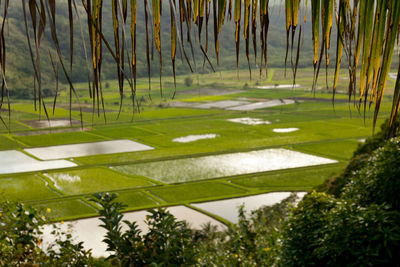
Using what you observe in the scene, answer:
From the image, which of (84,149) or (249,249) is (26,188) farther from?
(249,249)

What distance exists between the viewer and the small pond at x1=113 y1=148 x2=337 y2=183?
31047 millimetres

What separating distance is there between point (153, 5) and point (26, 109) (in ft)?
231

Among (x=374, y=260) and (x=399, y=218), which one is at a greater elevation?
(x=399, y=218)

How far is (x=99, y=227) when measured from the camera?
22344mm

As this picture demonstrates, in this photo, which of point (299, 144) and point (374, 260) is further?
point (299, 144)

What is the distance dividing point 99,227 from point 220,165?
13319 millimetres

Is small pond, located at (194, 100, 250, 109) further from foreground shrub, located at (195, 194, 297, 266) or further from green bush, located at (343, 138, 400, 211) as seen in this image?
green bush, located at (343, 138, 400, 211)

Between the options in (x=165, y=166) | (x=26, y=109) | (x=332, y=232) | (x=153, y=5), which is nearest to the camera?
(x=153, y=5)

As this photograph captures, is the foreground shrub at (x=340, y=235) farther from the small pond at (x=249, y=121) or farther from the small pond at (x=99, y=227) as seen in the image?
the small pond at (x=249, y=121)

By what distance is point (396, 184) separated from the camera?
16.5 feet

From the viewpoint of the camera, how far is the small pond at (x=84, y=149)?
37.5 meters

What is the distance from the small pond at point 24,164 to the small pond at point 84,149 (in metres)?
1.35

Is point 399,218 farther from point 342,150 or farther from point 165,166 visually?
point 342,150

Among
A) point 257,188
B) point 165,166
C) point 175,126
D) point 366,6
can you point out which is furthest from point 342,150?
→ point 366,6
